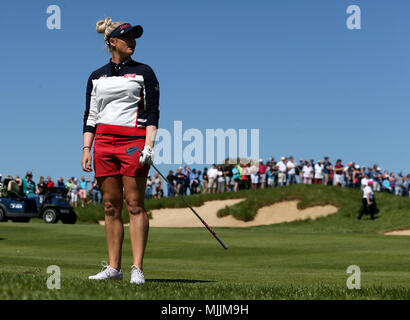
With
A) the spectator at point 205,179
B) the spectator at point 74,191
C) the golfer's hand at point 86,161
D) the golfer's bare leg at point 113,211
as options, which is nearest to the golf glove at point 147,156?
the golfer's bare leg at point 113,211

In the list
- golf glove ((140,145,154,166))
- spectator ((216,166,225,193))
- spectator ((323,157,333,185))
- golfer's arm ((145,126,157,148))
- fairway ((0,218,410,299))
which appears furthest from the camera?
spectator ((216,166,225,193))

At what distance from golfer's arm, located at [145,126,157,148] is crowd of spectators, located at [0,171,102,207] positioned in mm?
22933

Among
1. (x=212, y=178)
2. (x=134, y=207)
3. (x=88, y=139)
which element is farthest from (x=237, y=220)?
(x=134, y=207)

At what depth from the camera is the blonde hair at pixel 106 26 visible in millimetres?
7082

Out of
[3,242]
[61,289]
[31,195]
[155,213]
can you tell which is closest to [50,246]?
[3,242]

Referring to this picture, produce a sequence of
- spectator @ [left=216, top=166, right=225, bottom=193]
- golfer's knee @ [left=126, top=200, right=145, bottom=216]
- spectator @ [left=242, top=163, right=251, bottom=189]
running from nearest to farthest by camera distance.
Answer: golfer's knee @ [left=126, top=200, right=145, bottom=216] → spectator @ [left=242, top=163, right=251, bottom=189] → spectator @ [left=216, top=166, right=225, bottom=193]

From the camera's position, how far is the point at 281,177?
129ft

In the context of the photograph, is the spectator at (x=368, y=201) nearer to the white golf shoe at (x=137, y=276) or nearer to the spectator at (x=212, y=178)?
the spectator at (x=212, y=178)

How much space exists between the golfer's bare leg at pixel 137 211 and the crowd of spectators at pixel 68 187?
74.7ft

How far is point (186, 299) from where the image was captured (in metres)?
4.98

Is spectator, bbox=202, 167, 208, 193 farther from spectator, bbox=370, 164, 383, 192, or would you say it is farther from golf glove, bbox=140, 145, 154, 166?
golf glove, bbox=140, 145, 154, 166

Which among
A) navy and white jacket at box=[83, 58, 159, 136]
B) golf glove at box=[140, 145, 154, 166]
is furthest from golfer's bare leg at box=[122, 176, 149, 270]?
navy and white jacket at box=[83, 58, 159, 136]

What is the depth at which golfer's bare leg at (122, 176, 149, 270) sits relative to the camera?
6734mm

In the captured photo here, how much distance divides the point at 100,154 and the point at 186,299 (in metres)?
2.32
